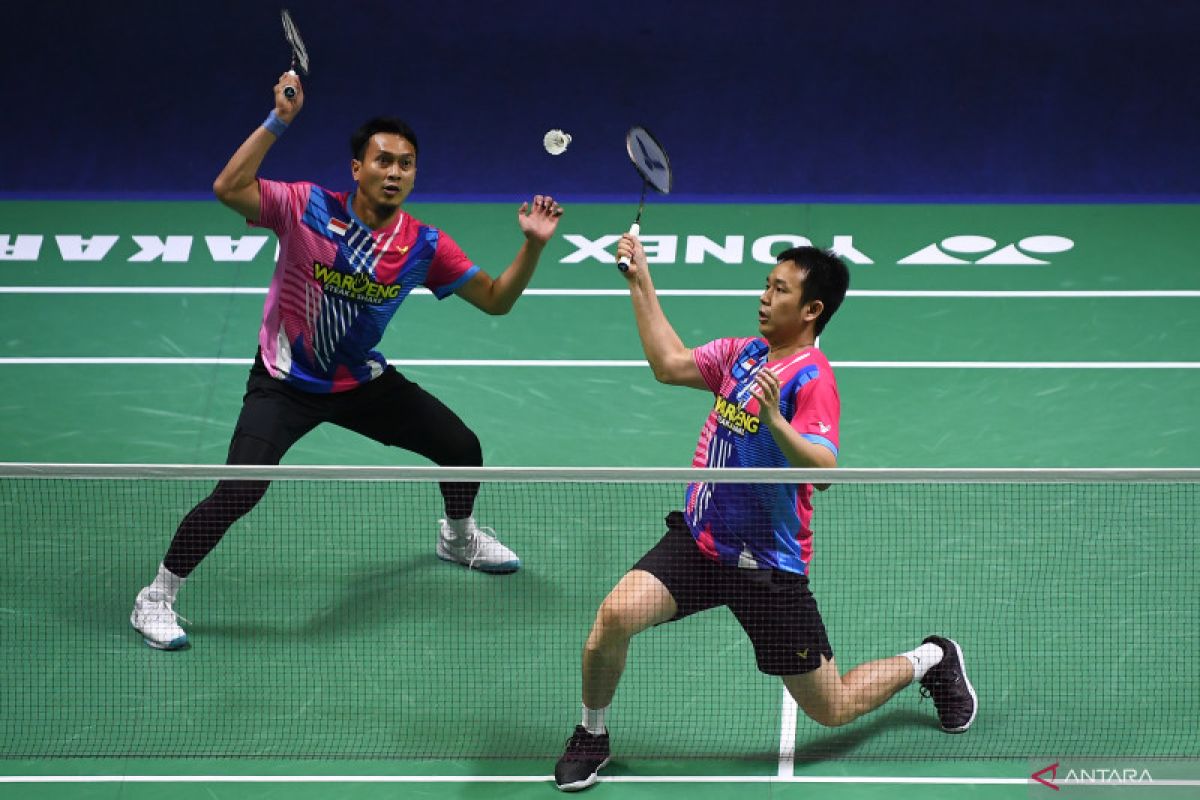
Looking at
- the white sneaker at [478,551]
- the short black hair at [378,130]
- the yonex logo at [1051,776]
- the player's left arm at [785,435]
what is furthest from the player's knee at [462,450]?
the yonex logo at [1051,776]

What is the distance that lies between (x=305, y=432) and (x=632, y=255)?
1922 millimetres

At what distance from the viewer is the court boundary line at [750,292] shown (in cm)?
1112

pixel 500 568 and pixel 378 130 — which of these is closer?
pixel 378 130

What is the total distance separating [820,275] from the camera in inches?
285

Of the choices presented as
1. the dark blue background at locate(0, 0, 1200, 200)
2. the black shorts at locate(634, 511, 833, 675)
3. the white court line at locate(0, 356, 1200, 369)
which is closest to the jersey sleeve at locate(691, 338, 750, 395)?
the black shorts at locate(634, 511, 833, 675)

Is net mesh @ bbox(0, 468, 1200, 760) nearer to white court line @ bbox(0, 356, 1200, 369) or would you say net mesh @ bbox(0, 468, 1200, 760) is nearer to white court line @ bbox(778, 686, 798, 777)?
white court line @ bbox(778, 686, 798, 777)

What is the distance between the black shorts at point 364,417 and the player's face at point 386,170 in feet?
2.58

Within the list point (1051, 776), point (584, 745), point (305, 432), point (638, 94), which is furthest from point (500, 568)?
point (638, 94)

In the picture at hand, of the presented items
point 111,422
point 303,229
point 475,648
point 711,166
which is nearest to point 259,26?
point 711,166

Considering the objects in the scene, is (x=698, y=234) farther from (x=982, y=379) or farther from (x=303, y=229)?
(x=303, y=229)

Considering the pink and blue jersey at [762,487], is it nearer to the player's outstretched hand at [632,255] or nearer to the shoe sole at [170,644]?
the player's outstretched hand at [632,255]

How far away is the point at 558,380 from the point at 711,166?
2715 mm

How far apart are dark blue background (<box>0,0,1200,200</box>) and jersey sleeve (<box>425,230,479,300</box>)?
3771mm

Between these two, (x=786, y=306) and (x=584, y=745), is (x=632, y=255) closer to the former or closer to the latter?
(x=786, y=306)
